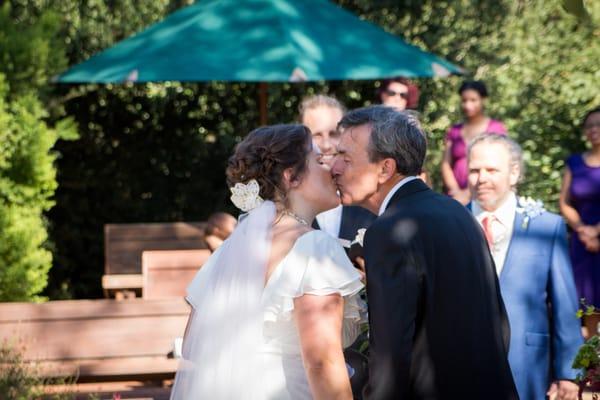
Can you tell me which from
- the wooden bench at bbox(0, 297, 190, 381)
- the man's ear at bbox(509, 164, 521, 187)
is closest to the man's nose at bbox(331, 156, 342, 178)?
the man's ear at bbox(509, 164, 521, 187)

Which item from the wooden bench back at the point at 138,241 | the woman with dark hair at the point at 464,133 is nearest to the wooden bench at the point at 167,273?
the wooden bench back at the point at 138,241

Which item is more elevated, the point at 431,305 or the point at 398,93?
the point at 398,93

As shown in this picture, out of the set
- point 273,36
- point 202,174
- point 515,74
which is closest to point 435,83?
point 515,74

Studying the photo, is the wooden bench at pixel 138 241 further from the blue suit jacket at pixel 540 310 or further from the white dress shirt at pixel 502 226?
the blue suit jacket at pixel 540 310

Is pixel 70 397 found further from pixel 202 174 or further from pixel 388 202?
pixel 202 174

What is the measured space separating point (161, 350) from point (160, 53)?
3772mm

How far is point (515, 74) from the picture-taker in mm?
13023

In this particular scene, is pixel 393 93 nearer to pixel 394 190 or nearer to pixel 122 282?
pixel 122 282

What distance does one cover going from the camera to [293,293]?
3527mm

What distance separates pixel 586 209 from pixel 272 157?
212 inches

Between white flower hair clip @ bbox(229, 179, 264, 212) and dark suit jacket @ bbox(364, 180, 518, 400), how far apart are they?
65 centimetres

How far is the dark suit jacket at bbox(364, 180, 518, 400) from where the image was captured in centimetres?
316

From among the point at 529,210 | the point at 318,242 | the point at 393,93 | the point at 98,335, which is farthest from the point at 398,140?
the point at 393,93

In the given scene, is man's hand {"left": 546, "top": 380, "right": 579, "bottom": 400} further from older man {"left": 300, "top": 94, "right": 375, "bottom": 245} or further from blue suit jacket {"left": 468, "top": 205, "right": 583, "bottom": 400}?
older man {"left": 300, "top": 94, "right": 375, "bottom": 245}
